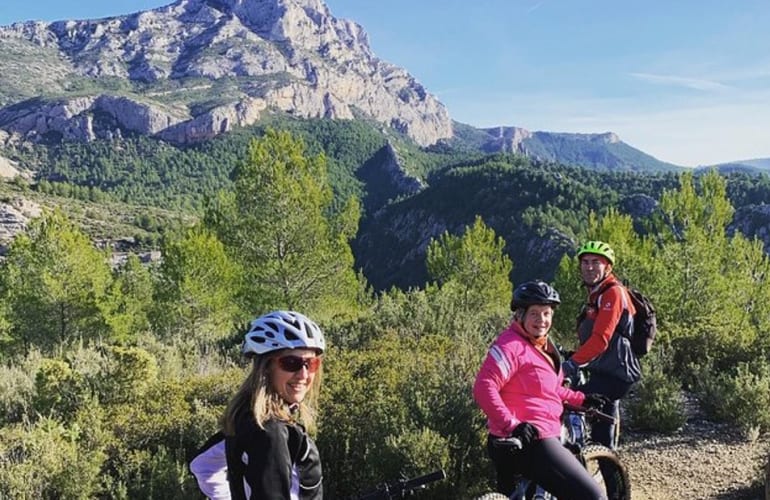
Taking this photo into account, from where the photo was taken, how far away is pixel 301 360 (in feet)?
7.48

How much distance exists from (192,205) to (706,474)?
470ft

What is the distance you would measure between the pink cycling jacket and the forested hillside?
1.56m

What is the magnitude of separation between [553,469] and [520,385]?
490 mm

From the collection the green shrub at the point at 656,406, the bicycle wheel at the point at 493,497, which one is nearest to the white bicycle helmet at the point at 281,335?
the bicycle wheel at the point at 493,497

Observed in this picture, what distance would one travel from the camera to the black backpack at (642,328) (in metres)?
4.45

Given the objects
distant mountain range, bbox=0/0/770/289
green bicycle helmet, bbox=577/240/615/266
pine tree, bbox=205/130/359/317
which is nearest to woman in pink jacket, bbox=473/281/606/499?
green bicycle helmet, bbox=577/240/615/266

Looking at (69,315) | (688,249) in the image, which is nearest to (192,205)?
(69,315)

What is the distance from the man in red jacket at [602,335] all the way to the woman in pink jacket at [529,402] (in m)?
0.81

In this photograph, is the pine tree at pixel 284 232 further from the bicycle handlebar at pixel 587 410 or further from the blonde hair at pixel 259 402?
the blonde hair at pixel 259 402

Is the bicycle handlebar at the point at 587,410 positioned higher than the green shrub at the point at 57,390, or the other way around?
the bicycle handlebar at the point at 587,410

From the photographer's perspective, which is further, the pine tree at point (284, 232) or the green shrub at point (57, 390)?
the pine tree at point (284, 232)

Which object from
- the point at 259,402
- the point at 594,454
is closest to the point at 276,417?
the point at 259,402

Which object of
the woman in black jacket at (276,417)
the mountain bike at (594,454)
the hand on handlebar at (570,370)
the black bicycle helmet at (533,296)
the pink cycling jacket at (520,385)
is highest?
the black bicycle helmet at (533,296)

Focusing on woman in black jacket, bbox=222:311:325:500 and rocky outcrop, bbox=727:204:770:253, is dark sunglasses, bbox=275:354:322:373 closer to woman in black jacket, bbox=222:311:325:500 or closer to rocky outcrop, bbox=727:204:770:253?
woman in black jacket, bbox=222:311:325:500
